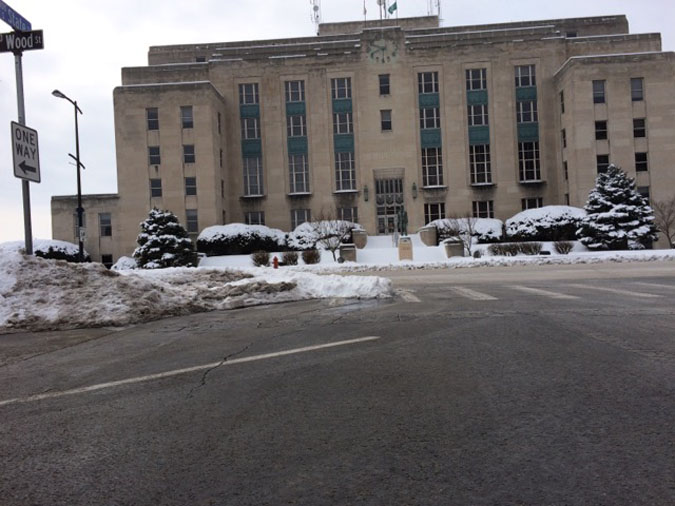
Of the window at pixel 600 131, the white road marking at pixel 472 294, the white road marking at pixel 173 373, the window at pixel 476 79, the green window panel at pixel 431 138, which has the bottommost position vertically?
the white road marking at pixel 472 294

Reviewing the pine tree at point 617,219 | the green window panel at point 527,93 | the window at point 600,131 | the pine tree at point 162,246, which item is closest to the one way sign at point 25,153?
the pine tree at point 162,246

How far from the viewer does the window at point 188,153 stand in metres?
47.2

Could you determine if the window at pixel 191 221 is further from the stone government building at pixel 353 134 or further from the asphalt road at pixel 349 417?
the asphalt road at pixel 349 417

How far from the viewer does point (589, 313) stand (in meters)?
8.84

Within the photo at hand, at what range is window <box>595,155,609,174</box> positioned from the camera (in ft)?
147

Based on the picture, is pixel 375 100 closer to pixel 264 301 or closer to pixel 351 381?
pixel 264 301

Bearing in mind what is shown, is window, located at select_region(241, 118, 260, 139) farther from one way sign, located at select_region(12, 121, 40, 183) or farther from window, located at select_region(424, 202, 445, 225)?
one way sign, located at select_region(12, 121, 40, 183)

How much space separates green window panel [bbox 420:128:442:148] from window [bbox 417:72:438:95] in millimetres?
3458

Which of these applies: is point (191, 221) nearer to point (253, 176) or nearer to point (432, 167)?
point (253, 176)

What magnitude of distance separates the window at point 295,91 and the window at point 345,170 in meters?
6.19

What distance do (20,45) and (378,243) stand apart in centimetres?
3645

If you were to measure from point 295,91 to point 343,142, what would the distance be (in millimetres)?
6371

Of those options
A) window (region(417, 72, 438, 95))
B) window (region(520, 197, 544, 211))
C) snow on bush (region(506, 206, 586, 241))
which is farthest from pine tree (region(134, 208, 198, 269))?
window (region(520, 197, 544, 211))

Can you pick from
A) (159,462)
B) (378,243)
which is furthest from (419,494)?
(378,243)
